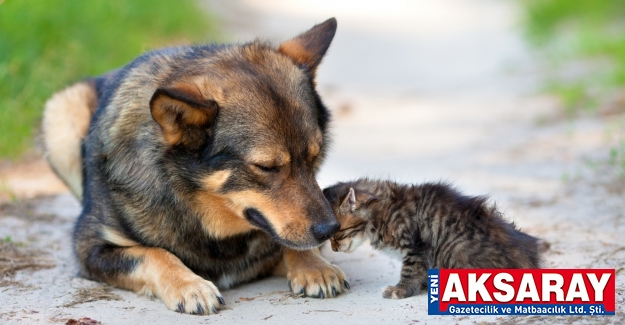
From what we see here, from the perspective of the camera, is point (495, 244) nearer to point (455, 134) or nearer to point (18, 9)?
point (455, 134)

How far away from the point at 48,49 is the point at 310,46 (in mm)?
5703

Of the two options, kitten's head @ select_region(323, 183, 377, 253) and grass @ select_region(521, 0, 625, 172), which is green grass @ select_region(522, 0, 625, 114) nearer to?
grass @ select_region(521, 0, 625, 172)

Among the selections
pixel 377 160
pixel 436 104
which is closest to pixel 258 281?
pixel 377 160

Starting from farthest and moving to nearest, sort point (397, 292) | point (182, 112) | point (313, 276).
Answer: point (313, 276)
point (397, 292)
point (182, 112)

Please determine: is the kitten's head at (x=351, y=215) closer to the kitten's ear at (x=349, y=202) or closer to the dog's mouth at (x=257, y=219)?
the kitten's ear at (x=349, y=202)

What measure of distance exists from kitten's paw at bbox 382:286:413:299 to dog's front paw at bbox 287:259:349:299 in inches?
13.1

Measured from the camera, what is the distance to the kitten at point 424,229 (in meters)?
4.37

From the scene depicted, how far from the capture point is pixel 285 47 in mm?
5082

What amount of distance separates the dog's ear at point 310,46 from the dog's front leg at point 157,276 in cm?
146

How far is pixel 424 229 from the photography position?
4.61 metres

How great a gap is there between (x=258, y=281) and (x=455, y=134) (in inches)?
212

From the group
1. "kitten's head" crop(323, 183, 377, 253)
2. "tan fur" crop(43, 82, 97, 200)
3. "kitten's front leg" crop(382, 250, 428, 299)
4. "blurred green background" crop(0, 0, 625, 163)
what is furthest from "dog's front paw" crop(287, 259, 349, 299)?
"blurred green background" crop(0, 0, 625, 163)

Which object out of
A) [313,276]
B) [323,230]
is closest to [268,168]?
[323,230]

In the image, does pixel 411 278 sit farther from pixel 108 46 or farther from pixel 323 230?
pixel 108 46
